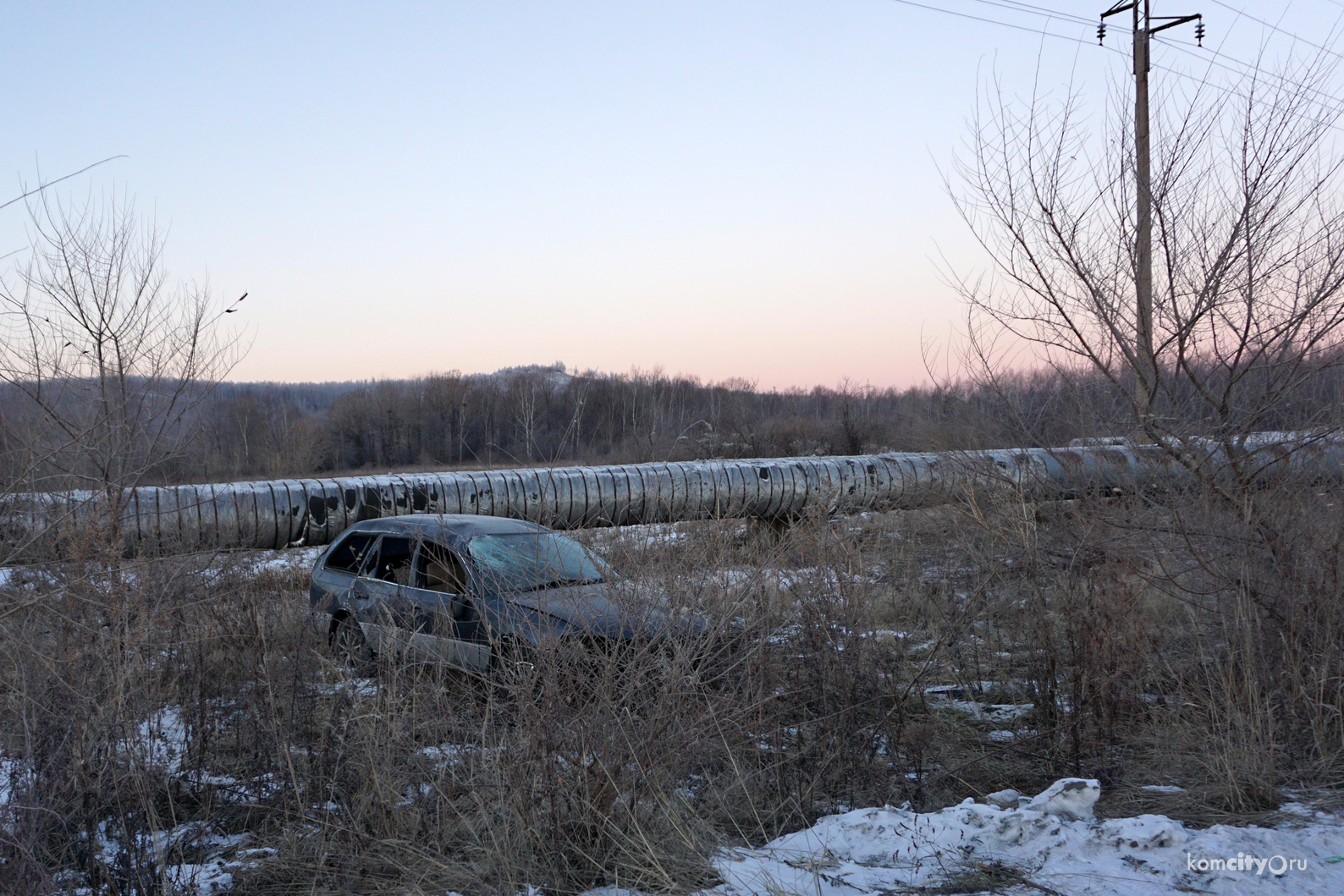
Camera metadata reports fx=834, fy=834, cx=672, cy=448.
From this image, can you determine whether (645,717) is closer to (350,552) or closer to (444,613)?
(444,613)

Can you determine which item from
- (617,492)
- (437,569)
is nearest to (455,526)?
(437,569)

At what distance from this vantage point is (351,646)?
16.3ft

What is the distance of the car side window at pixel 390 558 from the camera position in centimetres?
666

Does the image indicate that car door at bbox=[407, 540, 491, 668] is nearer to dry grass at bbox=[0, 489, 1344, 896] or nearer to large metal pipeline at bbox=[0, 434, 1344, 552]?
dry grass at bbox=[0, 489, 1344, 896]

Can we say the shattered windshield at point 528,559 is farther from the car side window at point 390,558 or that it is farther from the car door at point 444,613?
the car side window at point 390,558

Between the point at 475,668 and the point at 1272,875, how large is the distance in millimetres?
4147

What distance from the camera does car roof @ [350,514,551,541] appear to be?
6309 millimetres

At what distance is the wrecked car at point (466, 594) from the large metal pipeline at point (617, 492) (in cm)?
87

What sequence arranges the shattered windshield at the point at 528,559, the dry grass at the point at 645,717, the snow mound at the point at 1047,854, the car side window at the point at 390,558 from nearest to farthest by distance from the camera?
the snow mound at the point at 1047,854 < the dry grass at the point at 645,717 < the shattered windshield at the point at 528,559 < the car side window at the point at 390,558

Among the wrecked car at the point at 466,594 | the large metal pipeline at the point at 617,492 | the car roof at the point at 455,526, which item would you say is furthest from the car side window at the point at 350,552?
the large metal pipeline at the point at 617,492

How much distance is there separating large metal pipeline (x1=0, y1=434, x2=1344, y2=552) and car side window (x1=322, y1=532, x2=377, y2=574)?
2.33 feet

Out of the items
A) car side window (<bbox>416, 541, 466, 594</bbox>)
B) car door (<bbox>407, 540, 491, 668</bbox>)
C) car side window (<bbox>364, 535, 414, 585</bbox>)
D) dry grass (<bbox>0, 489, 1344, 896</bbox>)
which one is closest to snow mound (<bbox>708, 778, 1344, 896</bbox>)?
dry grass (<bbox>0, 489, 1344, 896</bbox>)

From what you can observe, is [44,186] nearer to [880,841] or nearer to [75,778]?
[75,778]

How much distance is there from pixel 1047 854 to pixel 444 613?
338 cm
